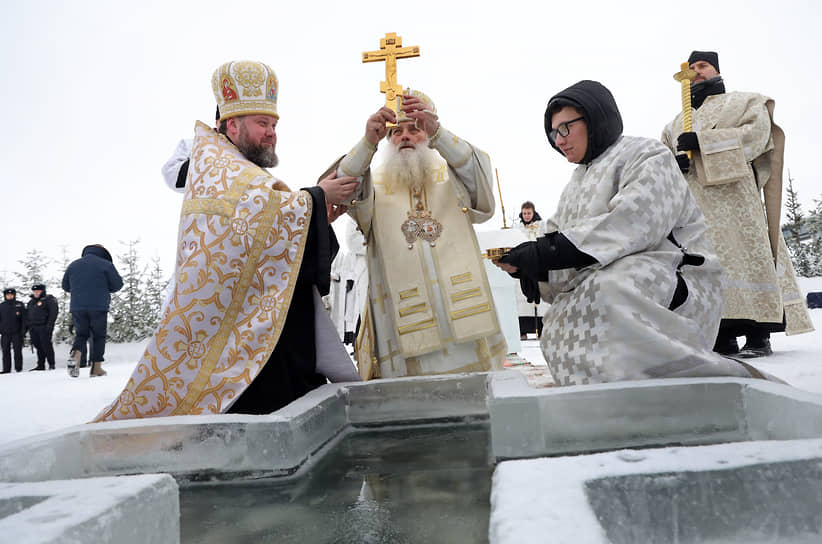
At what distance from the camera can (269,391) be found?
9.24 feet

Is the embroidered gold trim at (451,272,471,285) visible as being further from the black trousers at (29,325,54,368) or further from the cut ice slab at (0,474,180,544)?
the black trousers at (29,325,54,368)

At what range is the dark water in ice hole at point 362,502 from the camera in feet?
4.51

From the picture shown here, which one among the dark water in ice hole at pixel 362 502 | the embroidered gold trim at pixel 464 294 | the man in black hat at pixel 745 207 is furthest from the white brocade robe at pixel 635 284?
the man in black hat at pixel 745 207

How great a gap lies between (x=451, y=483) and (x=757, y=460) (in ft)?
3.08

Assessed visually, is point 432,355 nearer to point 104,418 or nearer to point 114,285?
point 104,418

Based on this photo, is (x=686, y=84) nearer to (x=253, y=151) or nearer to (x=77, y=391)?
(x=253, y=151)

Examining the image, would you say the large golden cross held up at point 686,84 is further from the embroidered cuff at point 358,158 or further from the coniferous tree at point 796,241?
the coniferous tree at point 796,241

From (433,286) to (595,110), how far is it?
66.1 inches

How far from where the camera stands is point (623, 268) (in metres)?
2.34

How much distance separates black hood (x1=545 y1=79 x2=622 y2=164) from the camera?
2666mm

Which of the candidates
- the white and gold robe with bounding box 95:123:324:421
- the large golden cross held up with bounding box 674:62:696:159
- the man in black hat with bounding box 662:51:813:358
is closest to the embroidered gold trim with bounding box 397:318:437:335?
the white and gold robe with bounding box 95:123:324:421

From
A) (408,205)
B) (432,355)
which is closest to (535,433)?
(432,355)

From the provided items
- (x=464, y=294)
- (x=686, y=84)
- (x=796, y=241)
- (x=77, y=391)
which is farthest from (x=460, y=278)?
(x=796, y=241)

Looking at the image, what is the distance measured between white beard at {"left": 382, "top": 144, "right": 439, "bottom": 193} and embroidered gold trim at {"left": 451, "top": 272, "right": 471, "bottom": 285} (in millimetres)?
668
